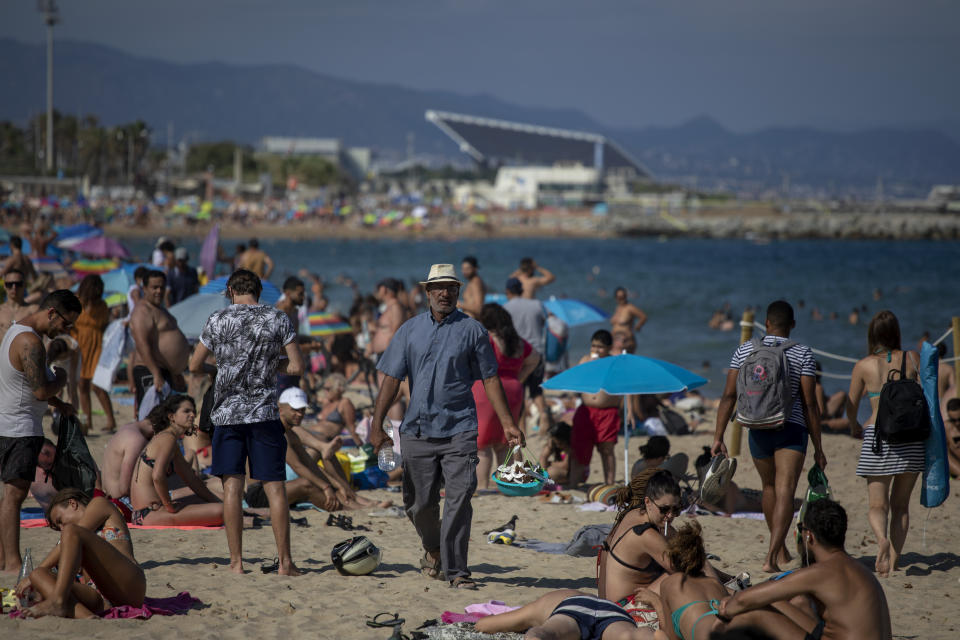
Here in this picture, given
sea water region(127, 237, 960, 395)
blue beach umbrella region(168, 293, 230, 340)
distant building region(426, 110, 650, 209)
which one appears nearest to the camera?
blue beach umbrella region(168, 293, 230, 340)

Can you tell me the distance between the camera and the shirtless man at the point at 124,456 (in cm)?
553

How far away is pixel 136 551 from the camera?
525 centimetres

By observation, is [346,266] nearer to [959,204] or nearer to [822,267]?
[822,267]

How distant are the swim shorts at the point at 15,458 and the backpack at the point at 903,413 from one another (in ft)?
14.3

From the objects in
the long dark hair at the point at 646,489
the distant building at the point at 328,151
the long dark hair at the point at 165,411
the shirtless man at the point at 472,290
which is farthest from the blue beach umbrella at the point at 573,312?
the distant building at the point at 328,151

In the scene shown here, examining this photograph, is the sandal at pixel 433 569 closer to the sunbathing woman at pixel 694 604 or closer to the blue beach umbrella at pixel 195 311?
the sunbathing woman at pixel 694 604

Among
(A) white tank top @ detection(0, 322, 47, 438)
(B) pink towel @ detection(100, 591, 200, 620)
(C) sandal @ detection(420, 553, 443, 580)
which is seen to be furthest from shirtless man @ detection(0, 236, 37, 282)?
(C) sandal @ detection(420, 553, 443, 580)

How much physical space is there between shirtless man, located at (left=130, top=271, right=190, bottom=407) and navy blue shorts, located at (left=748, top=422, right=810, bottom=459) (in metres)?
4.20

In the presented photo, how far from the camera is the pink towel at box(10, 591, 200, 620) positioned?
407 cm

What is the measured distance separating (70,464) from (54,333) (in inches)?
25.8

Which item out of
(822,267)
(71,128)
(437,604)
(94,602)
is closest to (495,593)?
(437,604)

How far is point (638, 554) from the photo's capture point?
3910mm

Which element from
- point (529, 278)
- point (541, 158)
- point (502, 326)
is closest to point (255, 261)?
point (529, 278)

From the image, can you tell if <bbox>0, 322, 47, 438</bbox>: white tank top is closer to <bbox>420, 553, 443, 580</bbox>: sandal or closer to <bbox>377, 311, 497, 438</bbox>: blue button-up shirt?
<bbox>377, 311, 497, 438</bbox>: blue button-up shirt
